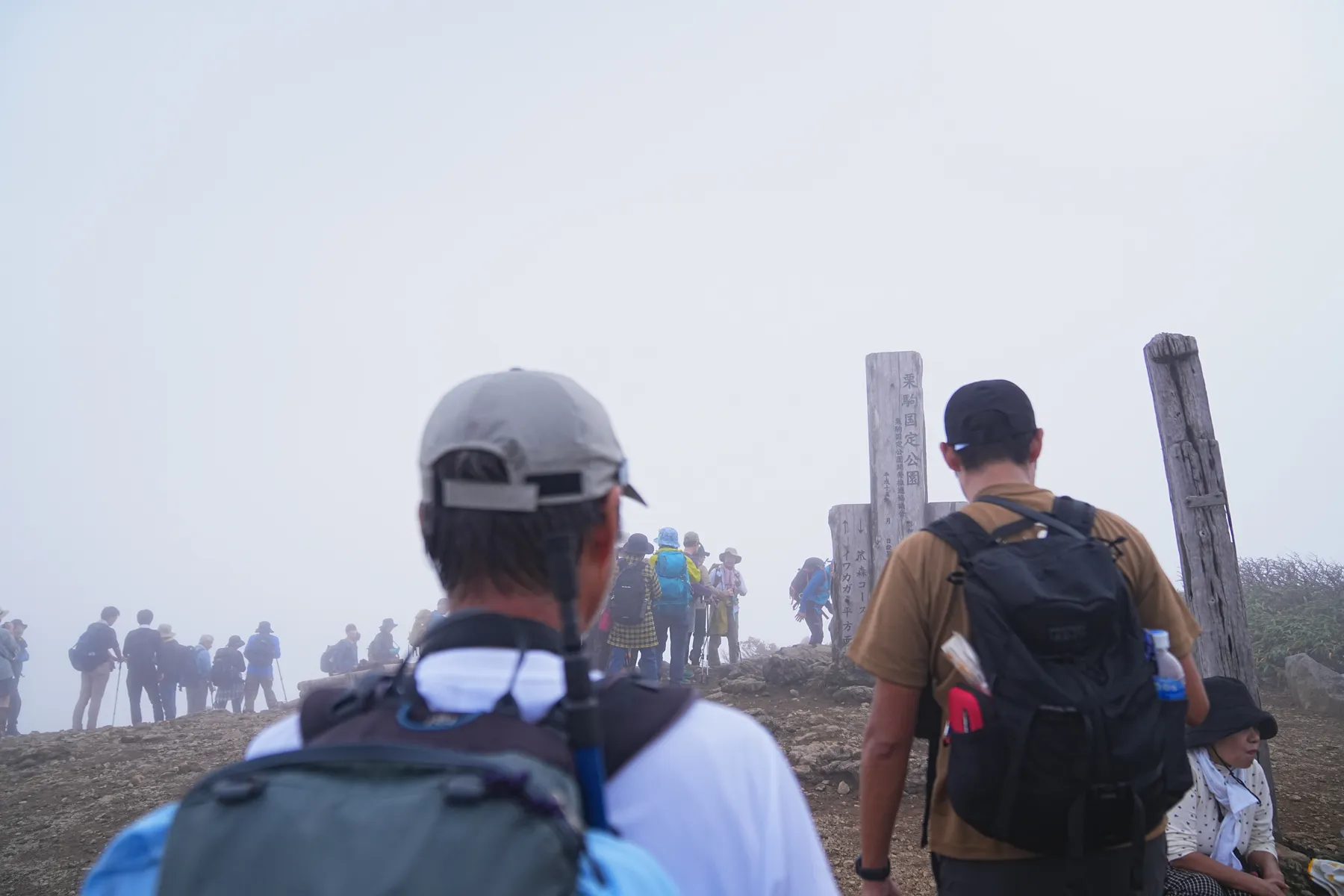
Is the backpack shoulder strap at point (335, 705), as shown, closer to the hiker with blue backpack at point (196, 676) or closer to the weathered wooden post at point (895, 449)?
the weathered wooden post at point (895, 449)

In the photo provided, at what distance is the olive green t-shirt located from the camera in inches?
87.3

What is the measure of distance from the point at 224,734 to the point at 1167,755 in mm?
10291

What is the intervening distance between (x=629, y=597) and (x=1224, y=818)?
662 centimetres

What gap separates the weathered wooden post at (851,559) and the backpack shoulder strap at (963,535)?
684cm

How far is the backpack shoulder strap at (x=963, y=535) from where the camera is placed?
2227 millimetres

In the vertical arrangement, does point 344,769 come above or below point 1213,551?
above

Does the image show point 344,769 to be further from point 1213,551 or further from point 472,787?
point 1213,551

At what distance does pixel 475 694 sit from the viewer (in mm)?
1046

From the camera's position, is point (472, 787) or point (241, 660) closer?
point (472, 787)

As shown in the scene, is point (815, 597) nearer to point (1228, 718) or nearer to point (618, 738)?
point (1228, 718)

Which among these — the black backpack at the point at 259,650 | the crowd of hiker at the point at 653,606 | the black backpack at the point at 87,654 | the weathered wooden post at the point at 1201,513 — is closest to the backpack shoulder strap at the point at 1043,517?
the weathered wooden post at the point at 1201,513

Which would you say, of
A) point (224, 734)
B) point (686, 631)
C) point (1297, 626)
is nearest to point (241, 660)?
point (224, 734)

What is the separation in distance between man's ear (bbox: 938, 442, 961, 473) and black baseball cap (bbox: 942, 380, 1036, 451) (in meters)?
0.04

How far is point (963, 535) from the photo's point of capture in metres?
2.26
